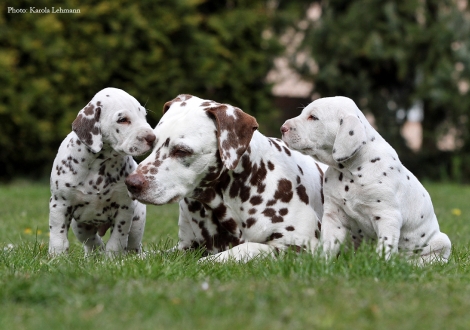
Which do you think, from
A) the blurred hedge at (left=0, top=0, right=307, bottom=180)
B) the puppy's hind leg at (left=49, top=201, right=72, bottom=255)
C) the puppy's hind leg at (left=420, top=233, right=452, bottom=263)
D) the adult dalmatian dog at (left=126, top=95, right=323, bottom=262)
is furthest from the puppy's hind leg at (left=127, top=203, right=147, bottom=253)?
the blurred hedge at (left=0, top=0, right=307, bottom=180)

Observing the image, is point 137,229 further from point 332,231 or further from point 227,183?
point 332,231

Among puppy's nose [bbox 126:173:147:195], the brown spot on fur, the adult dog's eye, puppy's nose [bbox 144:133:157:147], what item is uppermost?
puppy's nose [bbox 144:133:157:147]

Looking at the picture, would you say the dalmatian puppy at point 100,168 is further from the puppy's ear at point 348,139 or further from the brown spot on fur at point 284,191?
the puppy's ear at point 348,139

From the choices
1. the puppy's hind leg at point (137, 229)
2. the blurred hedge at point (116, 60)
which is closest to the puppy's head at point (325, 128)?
the puppy's hind leg at point (137, 229)

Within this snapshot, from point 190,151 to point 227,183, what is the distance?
0.50 m

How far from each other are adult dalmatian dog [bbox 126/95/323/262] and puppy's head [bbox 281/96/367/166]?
0.32 meters

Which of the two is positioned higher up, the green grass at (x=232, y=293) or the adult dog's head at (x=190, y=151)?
the adult dog's head at (x=190, y=151)

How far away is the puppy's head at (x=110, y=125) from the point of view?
5.07 metres

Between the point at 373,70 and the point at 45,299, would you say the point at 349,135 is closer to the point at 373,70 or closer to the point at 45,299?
the point at 45,299

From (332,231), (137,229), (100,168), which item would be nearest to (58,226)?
(100,168)

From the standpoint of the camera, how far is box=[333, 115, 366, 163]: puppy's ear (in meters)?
4.69

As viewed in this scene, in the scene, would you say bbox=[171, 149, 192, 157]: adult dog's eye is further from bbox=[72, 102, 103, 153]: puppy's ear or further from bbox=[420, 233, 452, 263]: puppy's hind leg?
bbox=[420, 233, 452, 263]: puppy's hind leg

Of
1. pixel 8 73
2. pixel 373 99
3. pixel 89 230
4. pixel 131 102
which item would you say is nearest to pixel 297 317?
pixel 131 102

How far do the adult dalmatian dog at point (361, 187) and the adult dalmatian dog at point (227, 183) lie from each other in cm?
27
